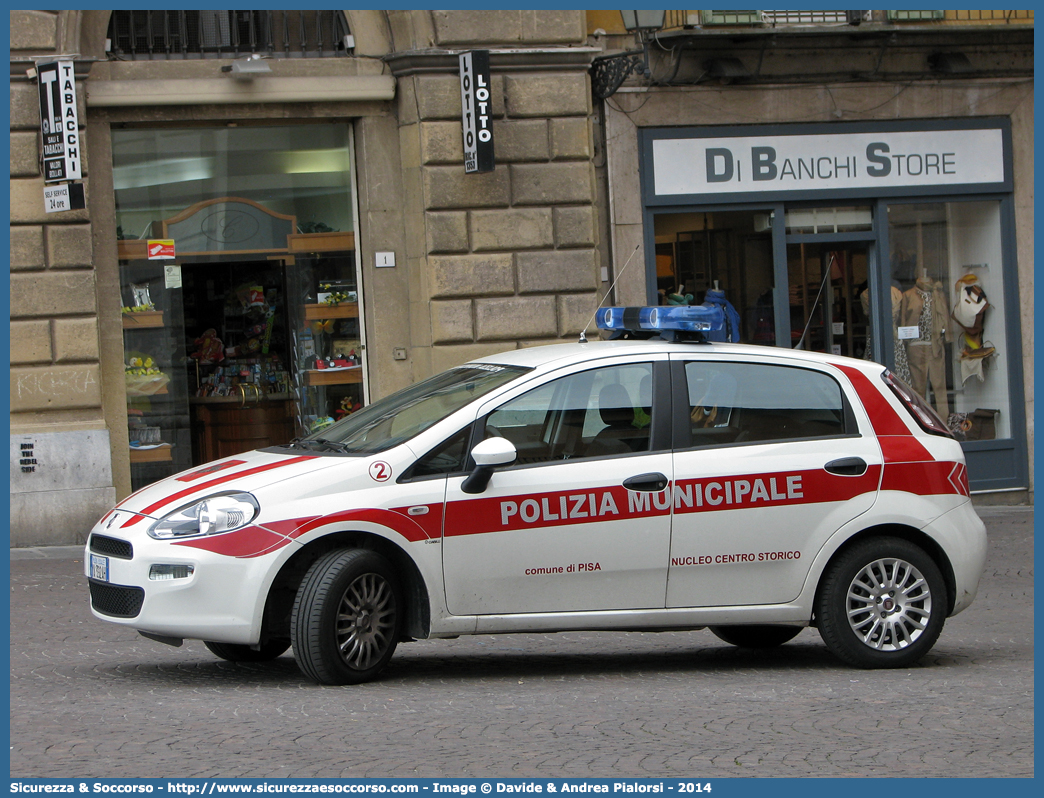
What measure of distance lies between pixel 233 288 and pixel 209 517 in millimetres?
7755

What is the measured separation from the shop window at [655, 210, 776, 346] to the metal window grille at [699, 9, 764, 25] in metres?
1.98

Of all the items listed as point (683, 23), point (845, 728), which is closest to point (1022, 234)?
point (683, 23)

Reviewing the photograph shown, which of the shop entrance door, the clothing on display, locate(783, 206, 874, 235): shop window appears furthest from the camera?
the clothing on display

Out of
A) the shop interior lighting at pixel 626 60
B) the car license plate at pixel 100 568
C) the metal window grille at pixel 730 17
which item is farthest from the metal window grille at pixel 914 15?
the car license plate at pixel 100 568

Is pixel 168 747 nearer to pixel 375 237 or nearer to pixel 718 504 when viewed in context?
pixel 718 504

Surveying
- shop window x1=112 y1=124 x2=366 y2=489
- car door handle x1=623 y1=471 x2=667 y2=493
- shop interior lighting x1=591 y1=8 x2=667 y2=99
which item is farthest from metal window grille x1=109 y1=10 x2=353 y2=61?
car door handle x1=623 y1=471 x2=667 y2=493

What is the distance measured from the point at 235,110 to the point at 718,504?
8.26 m

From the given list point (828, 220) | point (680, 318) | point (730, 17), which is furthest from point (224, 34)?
point (680, 318)

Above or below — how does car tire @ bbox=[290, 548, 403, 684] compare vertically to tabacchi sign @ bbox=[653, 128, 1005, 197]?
below

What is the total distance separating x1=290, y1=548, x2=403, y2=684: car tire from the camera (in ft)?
19.6

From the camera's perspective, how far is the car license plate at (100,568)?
20.4 ft

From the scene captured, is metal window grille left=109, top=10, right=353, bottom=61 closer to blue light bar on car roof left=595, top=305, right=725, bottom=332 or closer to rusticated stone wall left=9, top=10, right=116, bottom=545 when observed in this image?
rusticated stone wall left=9, top=10, right=116, bottom=545

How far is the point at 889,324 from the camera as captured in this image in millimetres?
14781

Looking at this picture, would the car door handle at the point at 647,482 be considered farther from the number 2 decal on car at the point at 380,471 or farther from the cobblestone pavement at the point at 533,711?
the number 2 decal on car at the point at 380,471
